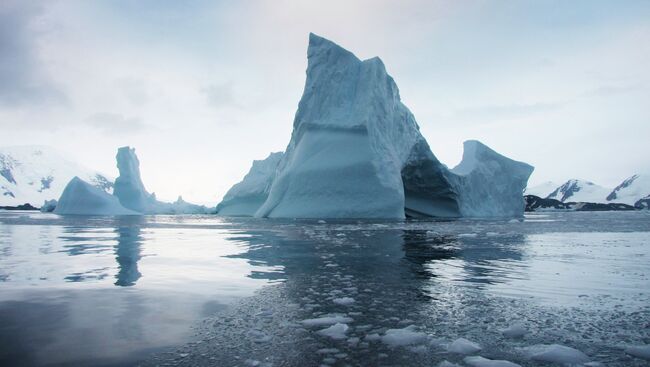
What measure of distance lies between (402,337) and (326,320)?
1.91 feet

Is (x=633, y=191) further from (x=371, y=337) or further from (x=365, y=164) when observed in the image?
(x=371, y=337)

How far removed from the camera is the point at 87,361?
1916 mm

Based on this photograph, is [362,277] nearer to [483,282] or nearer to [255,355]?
[483,282]

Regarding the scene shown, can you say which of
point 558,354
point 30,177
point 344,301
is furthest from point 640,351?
point 30,177

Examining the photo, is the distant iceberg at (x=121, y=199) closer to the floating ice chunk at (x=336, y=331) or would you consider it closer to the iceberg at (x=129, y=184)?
the iceberg at (x=129, y=184)

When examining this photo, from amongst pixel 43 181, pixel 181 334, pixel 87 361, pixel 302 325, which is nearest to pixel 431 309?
pixel 302 325

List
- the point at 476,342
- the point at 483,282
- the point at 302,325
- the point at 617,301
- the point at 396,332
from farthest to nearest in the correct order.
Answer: the point at 483,282
the point at 617,301
the point at 302,325
the point at 396,332
the point at 476,342

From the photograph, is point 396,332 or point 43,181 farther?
point 43,181

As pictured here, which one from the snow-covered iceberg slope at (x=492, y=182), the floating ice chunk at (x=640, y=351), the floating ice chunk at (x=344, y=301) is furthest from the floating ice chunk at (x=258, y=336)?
the snow-covered iceberg slope at (x=492, y=182)

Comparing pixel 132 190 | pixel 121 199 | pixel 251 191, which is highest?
pixel 132 190

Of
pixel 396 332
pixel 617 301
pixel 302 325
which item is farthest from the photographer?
pixel 617 301

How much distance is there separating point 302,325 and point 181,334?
0.72 metres

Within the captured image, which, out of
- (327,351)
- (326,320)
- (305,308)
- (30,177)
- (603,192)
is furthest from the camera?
(30,177)

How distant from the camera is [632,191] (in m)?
120
